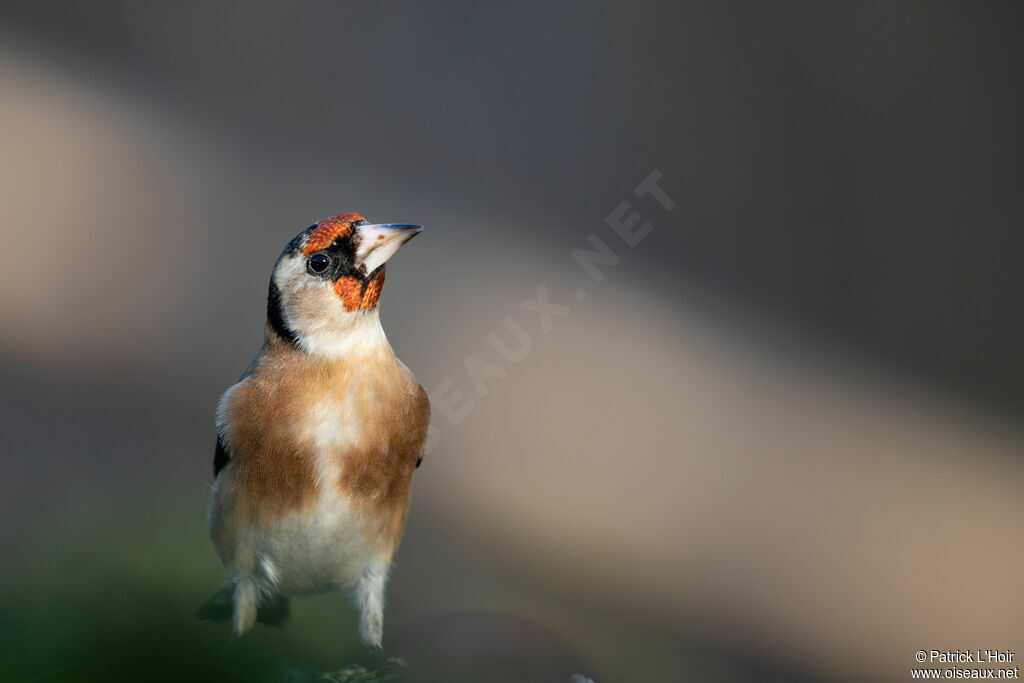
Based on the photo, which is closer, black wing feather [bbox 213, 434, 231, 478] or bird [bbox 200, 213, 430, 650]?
bird [bbox 200, 213, 430, 650]

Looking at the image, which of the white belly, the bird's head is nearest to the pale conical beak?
the bird's head

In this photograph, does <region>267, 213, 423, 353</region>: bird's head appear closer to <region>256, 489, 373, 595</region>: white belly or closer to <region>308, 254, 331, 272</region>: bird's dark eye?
<region>308, 254, 331, 272</region>: bird's dark eye

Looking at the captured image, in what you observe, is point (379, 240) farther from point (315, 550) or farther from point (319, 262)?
point (315, 550)

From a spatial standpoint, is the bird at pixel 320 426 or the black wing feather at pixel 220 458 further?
the black wing feather at pixel 220 458

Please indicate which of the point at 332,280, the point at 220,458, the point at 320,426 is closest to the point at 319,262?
the point at 332,280

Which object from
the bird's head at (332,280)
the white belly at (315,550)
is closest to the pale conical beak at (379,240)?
the bird's head at (332,280)

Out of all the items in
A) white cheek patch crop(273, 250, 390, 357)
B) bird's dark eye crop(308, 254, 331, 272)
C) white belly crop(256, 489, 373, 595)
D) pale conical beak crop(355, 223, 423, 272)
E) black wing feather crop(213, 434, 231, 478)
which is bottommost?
white belly crop(256, 489, 373, 595)

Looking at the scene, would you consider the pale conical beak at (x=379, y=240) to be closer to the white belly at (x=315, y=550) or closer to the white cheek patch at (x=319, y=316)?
the white cheek patch at (x=319, y=316)

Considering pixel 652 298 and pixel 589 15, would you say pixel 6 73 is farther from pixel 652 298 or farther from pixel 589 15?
pixel 652 298
